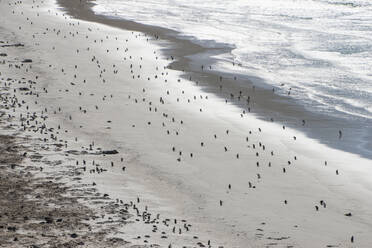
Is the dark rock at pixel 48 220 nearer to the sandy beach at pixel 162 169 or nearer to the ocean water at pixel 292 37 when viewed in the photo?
the sandy beach at pixel 162 169

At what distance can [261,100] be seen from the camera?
3909cm

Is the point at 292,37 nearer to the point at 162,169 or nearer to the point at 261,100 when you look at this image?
the point at 261,100

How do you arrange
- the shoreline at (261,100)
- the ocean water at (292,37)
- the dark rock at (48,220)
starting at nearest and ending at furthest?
the dark rock at (48,220) → the shoreline at (261,100) → the ocean water at (292,37)

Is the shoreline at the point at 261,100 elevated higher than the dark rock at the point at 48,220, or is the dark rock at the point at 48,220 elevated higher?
the dark rock at the point at 48,220

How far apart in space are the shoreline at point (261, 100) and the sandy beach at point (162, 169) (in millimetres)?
239

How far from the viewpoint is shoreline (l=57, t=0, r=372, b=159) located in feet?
104

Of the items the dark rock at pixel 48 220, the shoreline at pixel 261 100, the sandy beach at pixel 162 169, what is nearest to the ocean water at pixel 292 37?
the shoreline at pixel 261 100

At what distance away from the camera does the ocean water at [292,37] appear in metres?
43.0

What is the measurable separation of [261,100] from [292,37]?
1230 inches

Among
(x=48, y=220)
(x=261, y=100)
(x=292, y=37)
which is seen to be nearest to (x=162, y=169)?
(x=48, y=220)

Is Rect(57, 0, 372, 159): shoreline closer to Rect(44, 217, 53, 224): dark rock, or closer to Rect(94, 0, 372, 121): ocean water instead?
Rect(94, 0, 372, 121): ocean water

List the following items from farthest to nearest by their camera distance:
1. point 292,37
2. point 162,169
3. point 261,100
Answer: point 292,37 < point 261,100 < point 162,169

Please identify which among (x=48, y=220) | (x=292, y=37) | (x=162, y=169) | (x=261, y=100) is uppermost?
(x=48, y=220)

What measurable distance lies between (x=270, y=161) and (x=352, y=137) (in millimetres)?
6186
